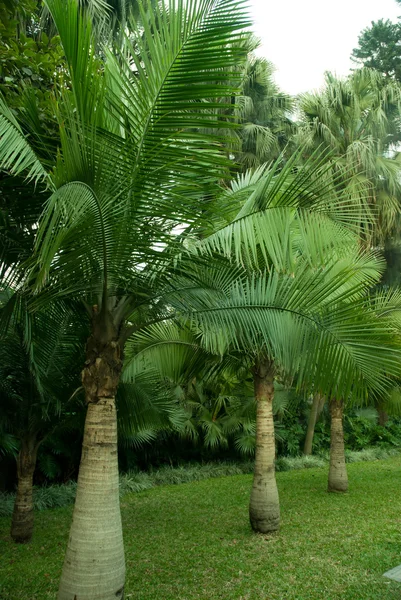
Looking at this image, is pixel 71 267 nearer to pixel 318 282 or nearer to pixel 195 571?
pixel 318 282

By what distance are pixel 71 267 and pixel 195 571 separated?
3764mm

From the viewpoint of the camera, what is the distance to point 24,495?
6.73 m

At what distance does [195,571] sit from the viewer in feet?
18.4

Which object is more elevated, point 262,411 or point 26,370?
point 26,370

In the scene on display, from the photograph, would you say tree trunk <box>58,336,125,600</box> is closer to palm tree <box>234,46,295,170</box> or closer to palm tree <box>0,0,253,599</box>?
palm tree <box>0,0,253,599</box>

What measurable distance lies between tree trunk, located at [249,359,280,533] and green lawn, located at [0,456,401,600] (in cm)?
23

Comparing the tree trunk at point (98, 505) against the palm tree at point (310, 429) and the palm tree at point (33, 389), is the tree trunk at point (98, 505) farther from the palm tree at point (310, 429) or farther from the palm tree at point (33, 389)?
the palm tree at point (310, 429)

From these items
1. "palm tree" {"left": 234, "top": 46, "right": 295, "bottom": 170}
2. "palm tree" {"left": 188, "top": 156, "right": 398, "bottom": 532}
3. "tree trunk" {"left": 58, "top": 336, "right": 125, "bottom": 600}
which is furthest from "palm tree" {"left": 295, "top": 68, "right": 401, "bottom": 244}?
"tree trunk" {"left": 58, "top": 336, "right": 125, "bottom": 600}

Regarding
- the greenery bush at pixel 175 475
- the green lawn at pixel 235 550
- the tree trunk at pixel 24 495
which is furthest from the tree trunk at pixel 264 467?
the greenery bush at pixel 175 475

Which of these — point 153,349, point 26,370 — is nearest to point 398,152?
point 153,349

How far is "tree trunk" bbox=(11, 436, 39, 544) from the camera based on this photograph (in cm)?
674

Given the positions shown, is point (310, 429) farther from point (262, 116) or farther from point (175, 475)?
point (262, 116)

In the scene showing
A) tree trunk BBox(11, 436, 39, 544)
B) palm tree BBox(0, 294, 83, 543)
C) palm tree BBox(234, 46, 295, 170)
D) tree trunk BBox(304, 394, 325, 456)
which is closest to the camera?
palm tree BBox(0, 294, 83, 543)

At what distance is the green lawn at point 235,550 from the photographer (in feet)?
16.6
